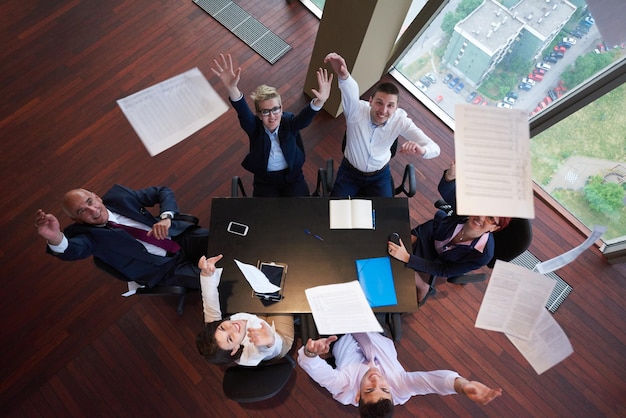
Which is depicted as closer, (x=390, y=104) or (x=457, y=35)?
(x=390, y=104)

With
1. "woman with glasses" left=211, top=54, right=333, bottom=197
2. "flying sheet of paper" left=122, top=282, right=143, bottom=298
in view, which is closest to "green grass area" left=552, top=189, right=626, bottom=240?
"woman with glasses" left=211, top=54, right=333, bottom=197

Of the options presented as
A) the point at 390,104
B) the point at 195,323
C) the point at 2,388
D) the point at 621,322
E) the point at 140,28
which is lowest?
the point at 2,388

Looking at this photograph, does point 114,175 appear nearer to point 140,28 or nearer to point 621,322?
point 140,28

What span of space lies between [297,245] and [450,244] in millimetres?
935

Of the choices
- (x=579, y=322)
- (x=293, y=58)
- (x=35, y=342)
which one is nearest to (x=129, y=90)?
(x=293, y=58)

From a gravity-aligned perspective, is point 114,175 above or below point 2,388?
above

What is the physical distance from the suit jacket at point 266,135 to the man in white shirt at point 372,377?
3.98 feet

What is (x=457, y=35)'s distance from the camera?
10.2 feet

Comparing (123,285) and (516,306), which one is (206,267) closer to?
(123,285)

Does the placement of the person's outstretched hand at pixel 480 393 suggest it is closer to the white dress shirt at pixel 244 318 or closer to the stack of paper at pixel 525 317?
the stack of paper at pixel 525 317

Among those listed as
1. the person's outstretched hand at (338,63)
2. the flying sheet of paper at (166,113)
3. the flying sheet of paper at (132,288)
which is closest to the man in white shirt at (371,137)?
the person's outstretched hand at (338,63)

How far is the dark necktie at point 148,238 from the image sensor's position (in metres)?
2.28

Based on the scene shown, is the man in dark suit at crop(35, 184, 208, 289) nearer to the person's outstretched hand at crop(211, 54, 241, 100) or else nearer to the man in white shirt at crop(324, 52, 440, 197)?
the person's outstretched hand at crop(211, 54, 241, 100)

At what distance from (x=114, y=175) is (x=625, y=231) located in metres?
4.37
